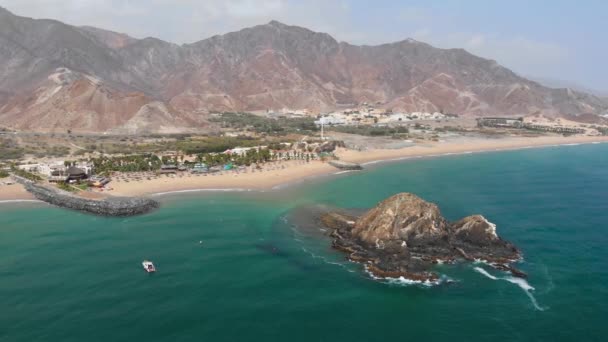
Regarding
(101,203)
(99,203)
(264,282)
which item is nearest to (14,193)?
(99,203)

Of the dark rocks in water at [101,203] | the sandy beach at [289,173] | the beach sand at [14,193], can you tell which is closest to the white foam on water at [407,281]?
the dark rocks in water at [101,203]

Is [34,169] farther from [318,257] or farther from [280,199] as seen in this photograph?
[318,257]

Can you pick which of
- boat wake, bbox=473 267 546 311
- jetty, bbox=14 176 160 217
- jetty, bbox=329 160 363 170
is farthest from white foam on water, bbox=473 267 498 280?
jetty, bbox=329 160 363 170

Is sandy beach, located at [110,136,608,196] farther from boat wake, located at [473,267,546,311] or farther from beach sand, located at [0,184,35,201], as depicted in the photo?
boat wake, located at [473,267,546,311]

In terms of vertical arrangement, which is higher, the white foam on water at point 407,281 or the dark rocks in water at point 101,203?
the dark rocks in water at point 101,203

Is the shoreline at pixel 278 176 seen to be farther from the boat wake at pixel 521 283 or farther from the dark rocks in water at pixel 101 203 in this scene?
the boat wake at pixel 521 283

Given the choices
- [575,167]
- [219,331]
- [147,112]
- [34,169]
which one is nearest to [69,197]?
[34,169]
